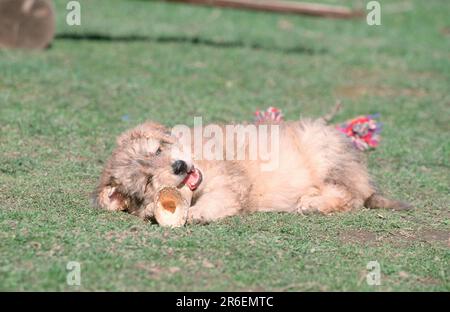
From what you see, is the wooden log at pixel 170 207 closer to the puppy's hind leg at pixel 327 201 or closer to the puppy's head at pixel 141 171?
the puppy's head at pixel 141 171

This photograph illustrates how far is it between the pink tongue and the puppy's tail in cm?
146

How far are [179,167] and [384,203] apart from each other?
1.76m

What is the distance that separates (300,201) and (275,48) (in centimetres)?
671

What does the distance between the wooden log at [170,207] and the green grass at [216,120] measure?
0.08m

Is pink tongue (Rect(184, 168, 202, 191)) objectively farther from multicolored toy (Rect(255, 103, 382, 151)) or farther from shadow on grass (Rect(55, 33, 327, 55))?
shadow on grass (Rect(55, 33, 327, 55))

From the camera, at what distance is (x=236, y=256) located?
186 inches

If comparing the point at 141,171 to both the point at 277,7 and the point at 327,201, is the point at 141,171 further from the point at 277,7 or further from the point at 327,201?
the point at 277,7

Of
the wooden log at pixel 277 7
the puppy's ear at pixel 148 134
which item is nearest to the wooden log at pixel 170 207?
the puppy's ear at pixel 148 134

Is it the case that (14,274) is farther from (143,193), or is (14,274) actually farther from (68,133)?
(68,133)

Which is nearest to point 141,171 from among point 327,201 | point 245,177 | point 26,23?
point 245,177

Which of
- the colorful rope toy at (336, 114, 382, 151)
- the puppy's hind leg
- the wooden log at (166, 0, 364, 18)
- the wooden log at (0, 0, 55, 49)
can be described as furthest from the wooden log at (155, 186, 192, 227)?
the wooden log at (166, 0, 364, 18)

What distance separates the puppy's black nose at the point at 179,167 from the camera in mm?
5164

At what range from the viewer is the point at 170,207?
505cm
